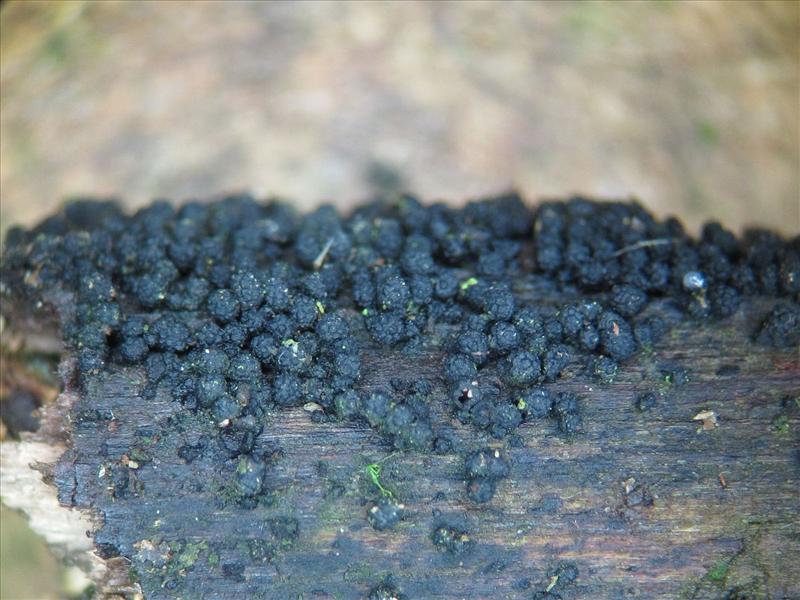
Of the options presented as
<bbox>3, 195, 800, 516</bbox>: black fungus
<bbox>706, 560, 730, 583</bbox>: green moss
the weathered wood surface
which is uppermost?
<bbox>3, 195, 800, 516</bbox>: black fungus

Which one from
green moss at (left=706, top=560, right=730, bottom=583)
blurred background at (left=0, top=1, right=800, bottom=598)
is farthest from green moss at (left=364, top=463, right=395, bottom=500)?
blurred background at (left=0, top=1, right=800, bottom=598)

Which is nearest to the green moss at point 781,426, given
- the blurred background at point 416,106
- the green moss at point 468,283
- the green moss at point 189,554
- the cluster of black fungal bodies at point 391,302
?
→ the cluster of black fungal bodies at point 391,302

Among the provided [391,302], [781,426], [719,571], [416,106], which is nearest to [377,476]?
[391,302]

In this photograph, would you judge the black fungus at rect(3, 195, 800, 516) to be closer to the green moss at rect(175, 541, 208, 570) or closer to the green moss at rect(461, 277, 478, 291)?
the green moss at rect(461, 277, 478, 291)

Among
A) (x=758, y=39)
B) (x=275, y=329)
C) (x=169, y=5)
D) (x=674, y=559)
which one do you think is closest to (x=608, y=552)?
(x=674, y=559)

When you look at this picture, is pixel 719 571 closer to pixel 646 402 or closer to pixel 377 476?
pixel 646 402

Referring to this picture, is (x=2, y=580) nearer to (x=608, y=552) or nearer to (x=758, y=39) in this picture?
(x=608, y=552)

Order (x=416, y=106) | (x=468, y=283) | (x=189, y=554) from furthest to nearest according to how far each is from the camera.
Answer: (x=416, y=106) → (x=468, y=283) → (x=189, y=554)
